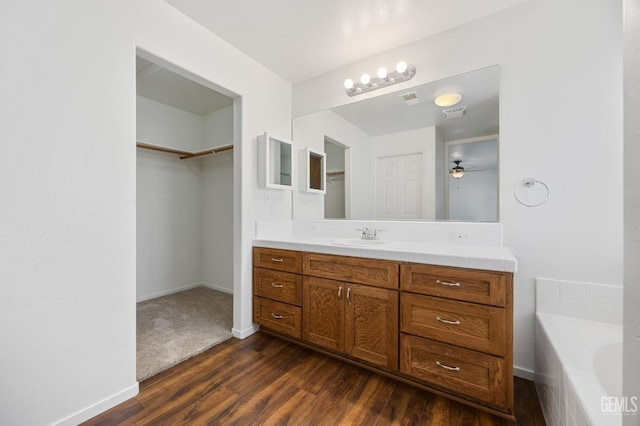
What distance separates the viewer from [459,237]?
2006 millimetres

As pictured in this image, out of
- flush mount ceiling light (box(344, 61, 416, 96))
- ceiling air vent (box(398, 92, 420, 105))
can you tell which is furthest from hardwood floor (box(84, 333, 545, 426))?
flush mount ceiling light (box(344, 61, 416, 96))

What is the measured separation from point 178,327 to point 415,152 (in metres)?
2.65

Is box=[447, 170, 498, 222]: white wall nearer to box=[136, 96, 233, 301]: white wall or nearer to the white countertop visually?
the white countertop

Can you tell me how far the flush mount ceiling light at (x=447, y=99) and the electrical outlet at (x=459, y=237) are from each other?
1009mm

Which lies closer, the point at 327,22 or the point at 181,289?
the point at 327,22

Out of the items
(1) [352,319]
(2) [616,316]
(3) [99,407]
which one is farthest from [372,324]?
(3) [99,407]

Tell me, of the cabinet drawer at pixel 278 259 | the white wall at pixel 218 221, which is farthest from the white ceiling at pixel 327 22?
the cabinet drawer at pixel 278 259

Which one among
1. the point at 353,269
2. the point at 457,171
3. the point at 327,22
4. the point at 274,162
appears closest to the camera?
the point at 353,269

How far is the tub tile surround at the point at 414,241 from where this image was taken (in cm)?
151

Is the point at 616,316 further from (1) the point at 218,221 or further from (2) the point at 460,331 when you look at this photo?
(1) the point at 218,221

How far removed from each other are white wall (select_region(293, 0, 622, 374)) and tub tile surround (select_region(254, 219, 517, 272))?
20 cm

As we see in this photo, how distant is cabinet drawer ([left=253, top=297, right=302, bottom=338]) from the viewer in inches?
84.4

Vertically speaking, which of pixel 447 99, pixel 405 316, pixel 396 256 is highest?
pixel 447 99

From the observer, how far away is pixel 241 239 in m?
2.37
